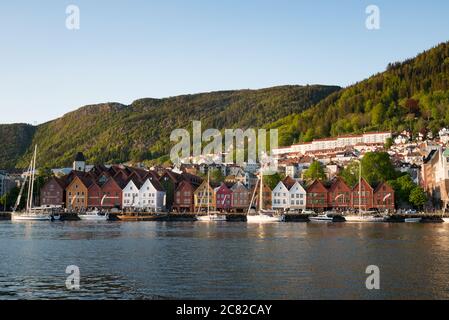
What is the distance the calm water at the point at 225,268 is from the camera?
28156 mm

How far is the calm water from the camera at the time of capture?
92.4ft

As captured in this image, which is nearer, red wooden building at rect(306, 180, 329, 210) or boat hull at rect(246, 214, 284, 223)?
boat hull at rect(246, 214, 284, 223)

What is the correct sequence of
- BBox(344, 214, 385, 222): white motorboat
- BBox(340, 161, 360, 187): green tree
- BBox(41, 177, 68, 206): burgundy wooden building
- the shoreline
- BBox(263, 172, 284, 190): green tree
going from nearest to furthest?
BBox(344, 214, 385, 222): white motorboat, the shoreline, BBox(340, 161, 360, 187): green tree, BBox(263, 172, 284, 190): green tree, BBox(41, 177, 68, 206): burgundy wooden building

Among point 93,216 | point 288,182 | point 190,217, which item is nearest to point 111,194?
point 93,216

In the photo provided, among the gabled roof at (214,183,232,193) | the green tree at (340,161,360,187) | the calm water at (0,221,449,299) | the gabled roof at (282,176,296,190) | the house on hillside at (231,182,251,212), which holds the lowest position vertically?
the calm water at (0,221,449,299)

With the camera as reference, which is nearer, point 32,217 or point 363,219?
point 363,219

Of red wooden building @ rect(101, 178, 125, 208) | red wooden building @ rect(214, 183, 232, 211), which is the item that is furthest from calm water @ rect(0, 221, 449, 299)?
red wooden building @ rect(101, 178, 125, 208)

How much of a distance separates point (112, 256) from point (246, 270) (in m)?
11.5

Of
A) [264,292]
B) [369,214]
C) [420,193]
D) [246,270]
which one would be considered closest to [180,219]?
[369,214]

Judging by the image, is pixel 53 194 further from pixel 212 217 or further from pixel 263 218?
pixel 263 218

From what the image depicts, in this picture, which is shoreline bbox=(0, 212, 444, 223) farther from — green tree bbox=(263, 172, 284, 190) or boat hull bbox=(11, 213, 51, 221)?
green tree bbox=(263, 172, 284, 190)

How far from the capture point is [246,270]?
35.3 meters

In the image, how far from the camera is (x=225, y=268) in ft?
119
